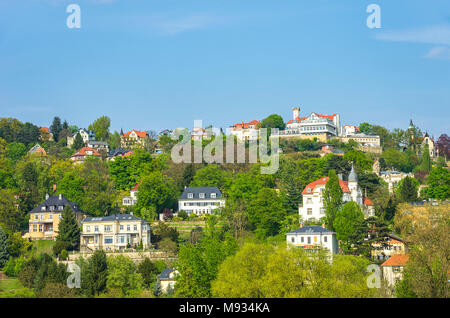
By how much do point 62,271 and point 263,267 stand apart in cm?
2300

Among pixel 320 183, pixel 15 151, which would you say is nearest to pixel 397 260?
pixel 320 183

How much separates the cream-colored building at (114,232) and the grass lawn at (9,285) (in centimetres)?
979

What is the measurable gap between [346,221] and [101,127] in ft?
288

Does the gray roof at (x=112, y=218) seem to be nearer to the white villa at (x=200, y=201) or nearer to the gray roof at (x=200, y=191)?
the white villa at (x=200, y=201)

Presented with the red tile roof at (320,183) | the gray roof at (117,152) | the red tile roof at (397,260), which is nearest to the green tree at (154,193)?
the red tile roof at (320,183)

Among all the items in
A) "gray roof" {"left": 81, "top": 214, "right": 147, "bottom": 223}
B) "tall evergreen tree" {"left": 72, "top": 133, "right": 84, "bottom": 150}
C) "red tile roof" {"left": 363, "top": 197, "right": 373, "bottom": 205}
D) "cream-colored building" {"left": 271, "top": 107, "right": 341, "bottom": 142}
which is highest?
"cream-colored building" {"left": 271, "top": 107, "right": 341, "bottom": 142}

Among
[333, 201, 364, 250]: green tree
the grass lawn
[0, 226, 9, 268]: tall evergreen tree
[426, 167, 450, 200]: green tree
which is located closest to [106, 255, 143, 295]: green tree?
the grass lawn

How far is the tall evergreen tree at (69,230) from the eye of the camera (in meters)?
82.2

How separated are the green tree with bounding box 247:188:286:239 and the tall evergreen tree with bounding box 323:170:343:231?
470cm

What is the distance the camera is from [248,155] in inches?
4619

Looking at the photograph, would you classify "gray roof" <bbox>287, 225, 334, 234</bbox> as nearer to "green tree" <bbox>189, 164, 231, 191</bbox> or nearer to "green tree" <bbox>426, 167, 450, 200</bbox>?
"green tree" <bbox>426, 167, 450, 200</bbox>

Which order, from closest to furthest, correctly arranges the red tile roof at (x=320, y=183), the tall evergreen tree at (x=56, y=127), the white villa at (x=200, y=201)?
the red tile roof at (x=320, y=183) < the white villa at (x=200, y=201) < the tall evergreen tree at (x=56, y=127)

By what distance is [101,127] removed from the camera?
518 feet

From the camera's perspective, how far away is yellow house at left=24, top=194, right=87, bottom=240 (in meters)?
87.1
